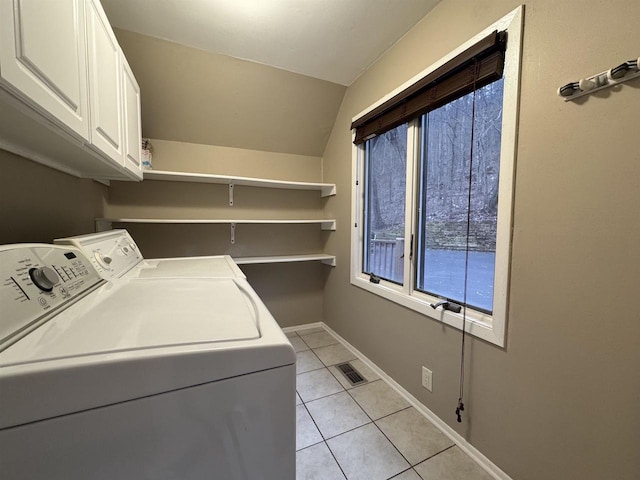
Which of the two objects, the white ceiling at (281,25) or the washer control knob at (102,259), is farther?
the white ceiling at (281,25)

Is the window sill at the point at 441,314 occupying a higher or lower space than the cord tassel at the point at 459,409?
higher

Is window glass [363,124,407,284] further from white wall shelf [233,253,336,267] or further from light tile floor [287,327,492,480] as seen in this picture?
light tile floor [287,327,492,480]

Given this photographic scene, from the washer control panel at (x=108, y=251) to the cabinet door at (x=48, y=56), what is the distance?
46cm

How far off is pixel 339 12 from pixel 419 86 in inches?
25.3

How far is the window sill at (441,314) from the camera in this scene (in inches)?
48.2

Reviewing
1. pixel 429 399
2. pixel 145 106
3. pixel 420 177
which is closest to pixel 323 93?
pixel 420 177

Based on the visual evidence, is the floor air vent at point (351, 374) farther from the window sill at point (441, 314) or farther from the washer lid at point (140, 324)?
the washer lid at point (140, 324)

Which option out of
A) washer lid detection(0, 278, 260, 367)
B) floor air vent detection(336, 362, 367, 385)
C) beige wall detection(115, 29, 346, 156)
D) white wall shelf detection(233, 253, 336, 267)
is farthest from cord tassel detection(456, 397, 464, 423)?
Result: beige wall detection(115, 29, 346, 156)

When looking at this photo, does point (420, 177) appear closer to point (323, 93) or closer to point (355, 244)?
point (355, 244)

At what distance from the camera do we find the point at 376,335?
6.84 feet

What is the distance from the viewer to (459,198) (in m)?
1.49

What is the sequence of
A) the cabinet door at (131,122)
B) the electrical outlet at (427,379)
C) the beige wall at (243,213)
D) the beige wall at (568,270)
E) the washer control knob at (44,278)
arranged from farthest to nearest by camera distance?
the beige wall at (243,213), the electrical outlet at (427,379), the cabinet door at (131,122), the beige wall at (568,270), the washer control knob at (44,278)

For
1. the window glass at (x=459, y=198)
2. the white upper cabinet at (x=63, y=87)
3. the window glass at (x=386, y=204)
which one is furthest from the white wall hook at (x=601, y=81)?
the white upper cabinet at (x=63, y=87)

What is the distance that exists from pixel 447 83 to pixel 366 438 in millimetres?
2020
